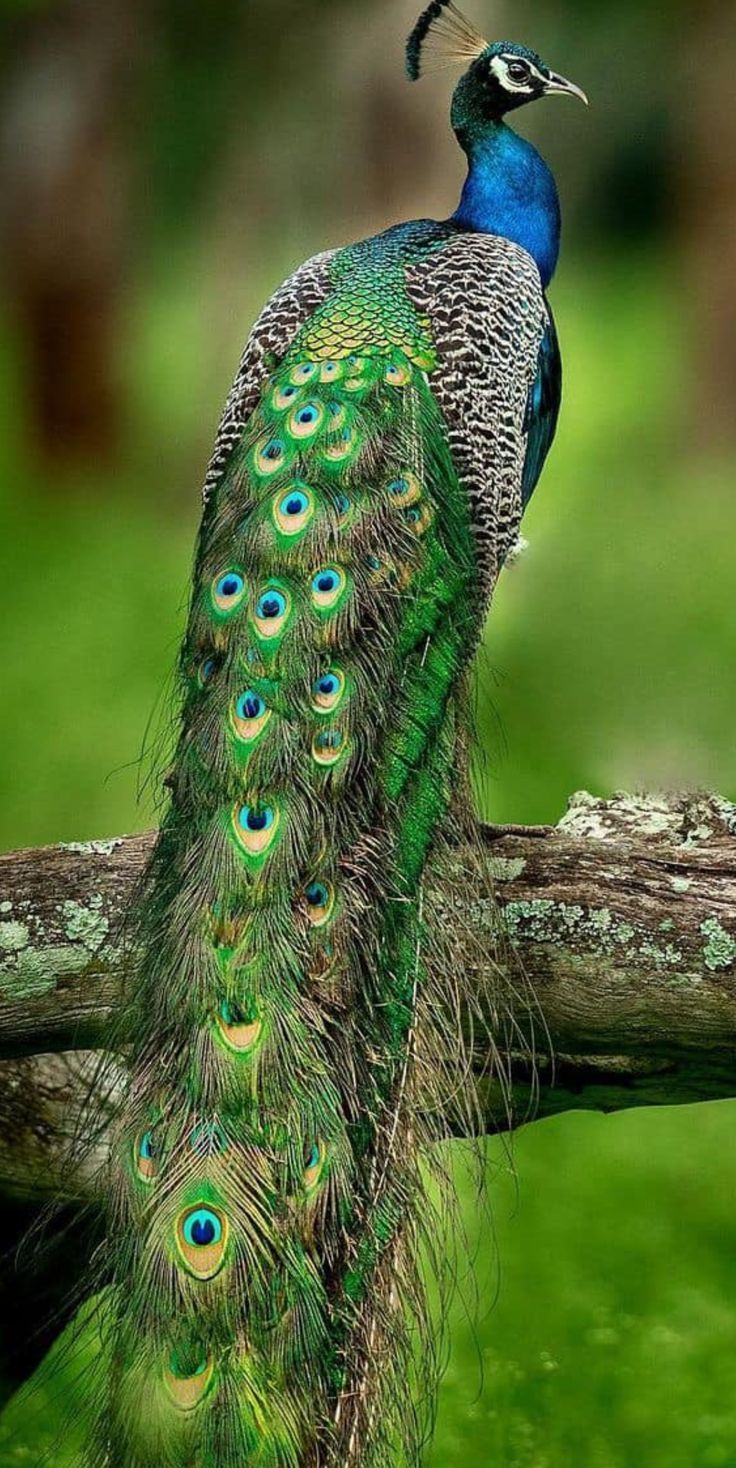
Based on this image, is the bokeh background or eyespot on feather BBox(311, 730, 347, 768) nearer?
eyespot on feather BBox(311, 730, 347, 768)

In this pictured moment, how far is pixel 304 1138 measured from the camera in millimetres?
1651

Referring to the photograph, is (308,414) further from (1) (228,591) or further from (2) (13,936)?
(2) (13,936)

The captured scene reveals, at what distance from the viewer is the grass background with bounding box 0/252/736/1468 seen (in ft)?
8.17

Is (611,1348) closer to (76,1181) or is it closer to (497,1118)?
(497,1118)

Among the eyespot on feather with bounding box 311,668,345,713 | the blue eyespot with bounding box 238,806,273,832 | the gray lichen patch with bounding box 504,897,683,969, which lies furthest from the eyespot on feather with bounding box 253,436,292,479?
the gray lichen patch with bounding box 504,897,683,969

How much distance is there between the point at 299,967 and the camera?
67.5 inches

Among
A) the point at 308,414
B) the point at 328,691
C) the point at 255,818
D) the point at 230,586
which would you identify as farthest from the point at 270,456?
the point at 255,818

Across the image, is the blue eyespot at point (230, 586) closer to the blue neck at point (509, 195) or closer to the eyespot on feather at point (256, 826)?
the eyespot on feather at point (256, 826)

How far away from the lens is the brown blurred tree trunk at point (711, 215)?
17.2 ft

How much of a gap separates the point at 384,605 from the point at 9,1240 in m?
0.90

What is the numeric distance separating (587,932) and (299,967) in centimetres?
30

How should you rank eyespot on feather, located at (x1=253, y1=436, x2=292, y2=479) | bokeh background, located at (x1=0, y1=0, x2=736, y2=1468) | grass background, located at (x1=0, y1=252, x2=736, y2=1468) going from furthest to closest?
bokeh background, located at (x1=0, y1=0, x2=736, y2=1468)
grass background, located at (x1=0, y1=252, x2=736, y2=1468)
eyespot on feather, located at (x1=253, y1=436, x2=292, y2=479)

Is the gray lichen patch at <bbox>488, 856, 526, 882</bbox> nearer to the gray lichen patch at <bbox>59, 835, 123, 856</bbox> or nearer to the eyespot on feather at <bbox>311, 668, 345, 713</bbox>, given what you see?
the eyespot on feather at <bbox>311, 668, 345, 713</bbox>

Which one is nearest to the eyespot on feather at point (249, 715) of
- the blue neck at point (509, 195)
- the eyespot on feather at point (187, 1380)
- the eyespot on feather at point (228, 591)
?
the eyespot on feather at point (228, 591)
